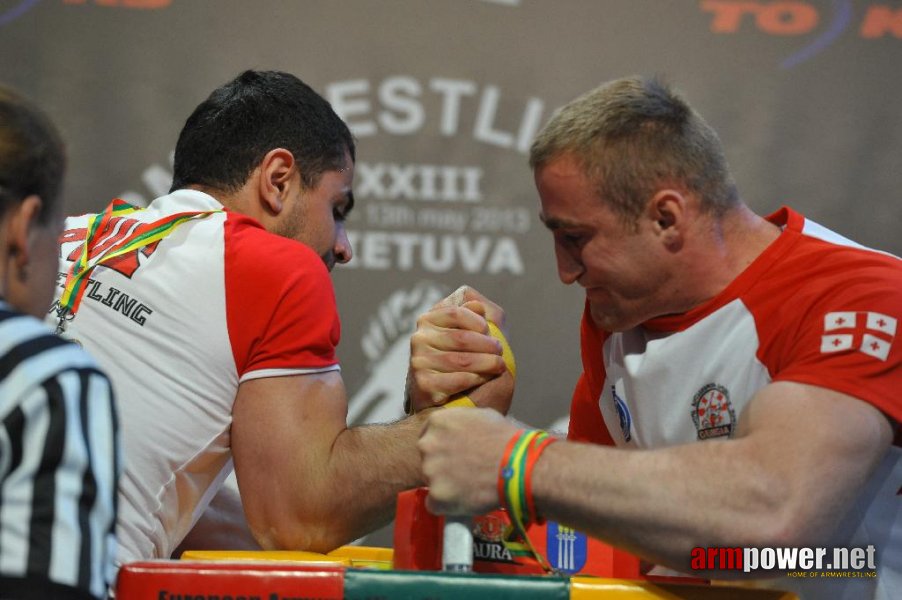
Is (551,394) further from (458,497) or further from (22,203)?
(22,203)

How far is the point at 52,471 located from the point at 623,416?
3.45ft

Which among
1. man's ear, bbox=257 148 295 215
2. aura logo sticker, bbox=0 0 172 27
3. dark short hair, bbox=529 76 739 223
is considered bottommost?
dark short hair, bbox=529 76 739 223

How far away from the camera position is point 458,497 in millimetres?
1216

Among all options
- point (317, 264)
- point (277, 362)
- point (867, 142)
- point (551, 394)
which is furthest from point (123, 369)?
point (867, 142)

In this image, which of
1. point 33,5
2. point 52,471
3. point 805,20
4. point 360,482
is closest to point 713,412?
point 360,482

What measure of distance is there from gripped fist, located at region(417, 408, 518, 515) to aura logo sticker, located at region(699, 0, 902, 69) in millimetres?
2418

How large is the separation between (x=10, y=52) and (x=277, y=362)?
2172 mm

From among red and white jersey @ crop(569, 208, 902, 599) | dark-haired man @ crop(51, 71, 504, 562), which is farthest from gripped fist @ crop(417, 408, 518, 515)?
dark-haired man @ crop(51, 71, 504, 562)

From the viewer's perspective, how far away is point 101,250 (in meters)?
1.76

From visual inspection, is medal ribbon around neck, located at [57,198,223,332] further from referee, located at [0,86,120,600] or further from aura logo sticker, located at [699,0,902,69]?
aura logo sticker, located at [699,0,902,69]

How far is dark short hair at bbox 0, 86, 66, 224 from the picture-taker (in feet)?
3.28

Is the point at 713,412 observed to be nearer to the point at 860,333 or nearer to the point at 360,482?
the point at 860,333

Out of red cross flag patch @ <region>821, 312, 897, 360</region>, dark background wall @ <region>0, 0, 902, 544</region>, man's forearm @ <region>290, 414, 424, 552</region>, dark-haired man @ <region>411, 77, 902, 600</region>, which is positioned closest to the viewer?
dark-haired man @ <region>411, 77, 902, 600</region>

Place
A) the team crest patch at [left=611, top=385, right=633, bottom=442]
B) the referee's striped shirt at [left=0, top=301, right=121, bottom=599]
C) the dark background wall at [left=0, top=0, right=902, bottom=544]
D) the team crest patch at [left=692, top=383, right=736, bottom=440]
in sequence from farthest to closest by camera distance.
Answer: the dark background wall at [left=0, top=0, right=902, bottom=544], the team crest patch at [left=611, top=385, right=633, bottom=442], the team crest patch at [left=692, top=383, right=736, bottom=440], the referee's striped shirt at [left=0, top=301, right=121, bottom=599]
